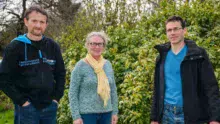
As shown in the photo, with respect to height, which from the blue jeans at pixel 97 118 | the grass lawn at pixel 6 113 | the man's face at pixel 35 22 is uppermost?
the man's face at pixel 35 22

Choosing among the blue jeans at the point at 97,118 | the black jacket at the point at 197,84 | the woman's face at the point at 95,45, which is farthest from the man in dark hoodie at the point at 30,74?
the black jacket at the point at 197,84

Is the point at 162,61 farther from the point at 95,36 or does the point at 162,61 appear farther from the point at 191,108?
the point at 95,36

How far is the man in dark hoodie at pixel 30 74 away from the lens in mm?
3293

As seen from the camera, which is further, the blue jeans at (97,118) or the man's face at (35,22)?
the blue jeans at (97,118)

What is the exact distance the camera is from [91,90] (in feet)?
11.8

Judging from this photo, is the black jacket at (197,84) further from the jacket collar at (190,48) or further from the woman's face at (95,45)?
the woman's face at (95,45)

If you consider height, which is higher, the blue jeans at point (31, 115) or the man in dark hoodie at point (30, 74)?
the man in dark hoodie at point (30, 74)

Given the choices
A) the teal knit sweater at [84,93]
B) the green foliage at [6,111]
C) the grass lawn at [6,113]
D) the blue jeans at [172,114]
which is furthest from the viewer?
the green foliage at [6,111]

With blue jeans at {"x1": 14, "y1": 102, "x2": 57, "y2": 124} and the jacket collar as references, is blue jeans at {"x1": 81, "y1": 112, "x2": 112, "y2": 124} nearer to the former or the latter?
blue jeans at {"x1": 14, "y1": 102, "x2": 57, "y2": 124}

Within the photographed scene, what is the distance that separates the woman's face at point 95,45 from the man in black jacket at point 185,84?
78 cm

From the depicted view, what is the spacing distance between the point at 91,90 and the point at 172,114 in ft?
3.21

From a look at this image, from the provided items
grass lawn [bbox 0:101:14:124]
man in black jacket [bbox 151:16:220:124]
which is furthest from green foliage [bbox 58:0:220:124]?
grass lawn [bbox 0:101:14:124]

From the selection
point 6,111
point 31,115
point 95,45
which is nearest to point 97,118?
point 31,115

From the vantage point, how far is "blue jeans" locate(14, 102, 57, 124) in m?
3.33
